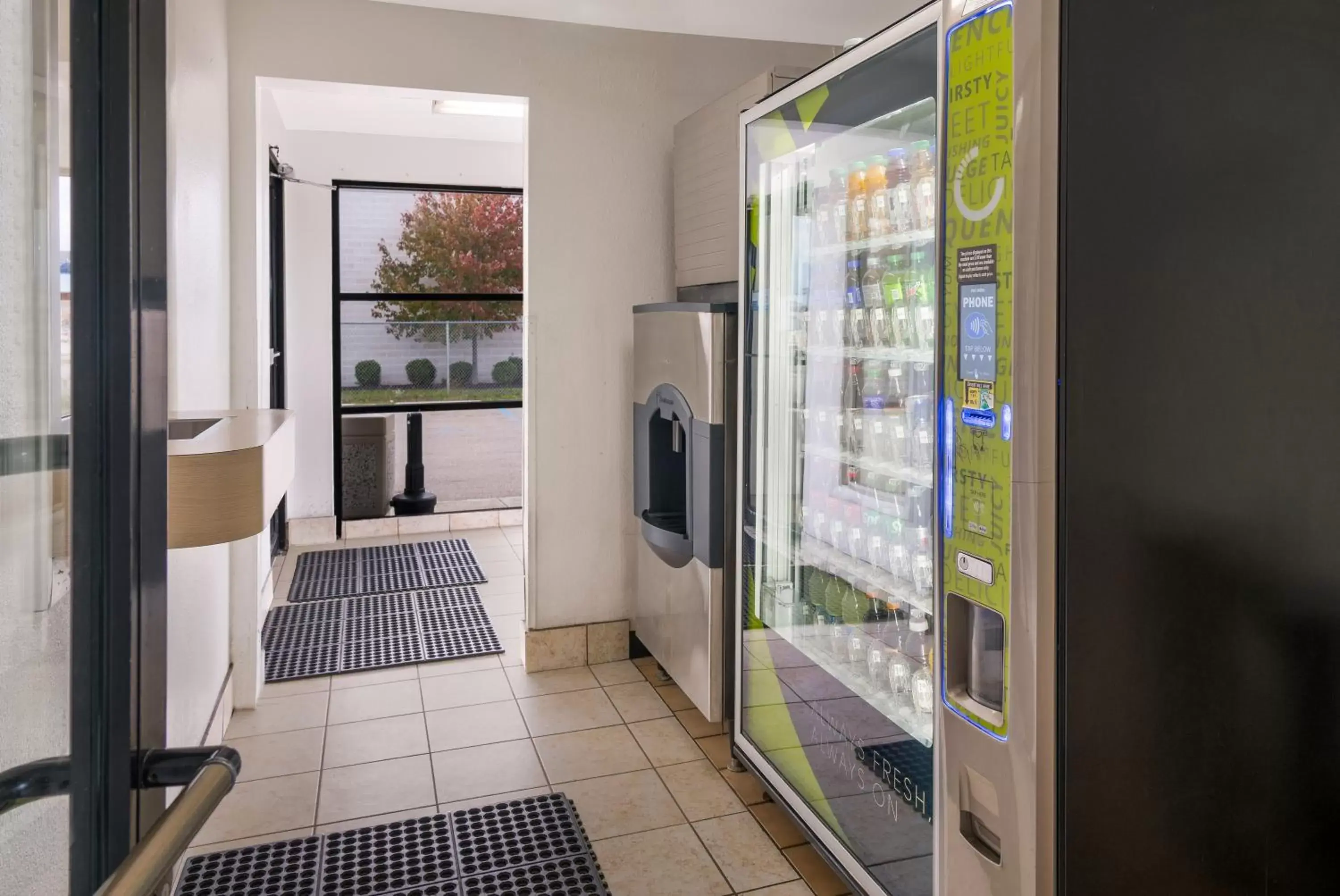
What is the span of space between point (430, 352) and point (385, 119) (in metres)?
1.55

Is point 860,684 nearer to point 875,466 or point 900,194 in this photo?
point 875,466

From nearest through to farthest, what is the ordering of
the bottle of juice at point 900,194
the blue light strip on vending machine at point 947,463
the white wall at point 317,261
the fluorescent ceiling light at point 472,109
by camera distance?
the blue light strip on vending machine at point 947,463 < the bottle of juice at point 900,194 < the fluorescent ceiling light at point 472,109 < the white wall at point 317,261

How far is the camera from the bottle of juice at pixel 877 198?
2.06 m

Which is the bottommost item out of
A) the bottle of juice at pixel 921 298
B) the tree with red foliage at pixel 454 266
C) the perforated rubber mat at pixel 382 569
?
the perforated rubber mat at pixel 382 569

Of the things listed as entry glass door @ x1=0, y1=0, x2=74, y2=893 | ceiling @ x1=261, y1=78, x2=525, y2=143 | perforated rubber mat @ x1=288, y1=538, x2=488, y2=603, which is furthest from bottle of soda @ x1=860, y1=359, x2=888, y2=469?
perforated rubber mat @ x1=288, y1=538, x2=488, y2=603

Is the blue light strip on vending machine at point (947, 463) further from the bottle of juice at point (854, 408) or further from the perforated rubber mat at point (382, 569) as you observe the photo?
the perforated rubber mat at point (382, 569)

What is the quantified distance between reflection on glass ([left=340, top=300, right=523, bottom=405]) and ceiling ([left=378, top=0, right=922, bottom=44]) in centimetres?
303

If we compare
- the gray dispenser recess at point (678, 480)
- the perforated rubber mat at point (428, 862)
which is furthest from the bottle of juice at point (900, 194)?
the perforated rubber mat at point (428, 862)

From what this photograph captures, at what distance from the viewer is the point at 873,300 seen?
212 cm

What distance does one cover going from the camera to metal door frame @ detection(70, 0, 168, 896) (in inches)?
28.5

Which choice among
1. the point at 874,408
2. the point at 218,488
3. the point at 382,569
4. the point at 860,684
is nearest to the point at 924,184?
the point at 874,408

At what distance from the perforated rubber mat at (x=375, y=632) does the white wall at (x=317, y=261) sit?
1.51 metres

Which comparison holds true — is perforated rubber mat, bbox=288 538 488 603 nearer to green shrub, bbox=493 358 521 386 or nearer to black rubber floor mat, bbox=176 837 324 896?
green shrub, bbox=493 358 521 386

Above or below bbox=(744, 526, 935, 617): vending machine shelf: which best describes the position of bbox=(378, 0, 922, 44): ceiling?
above
